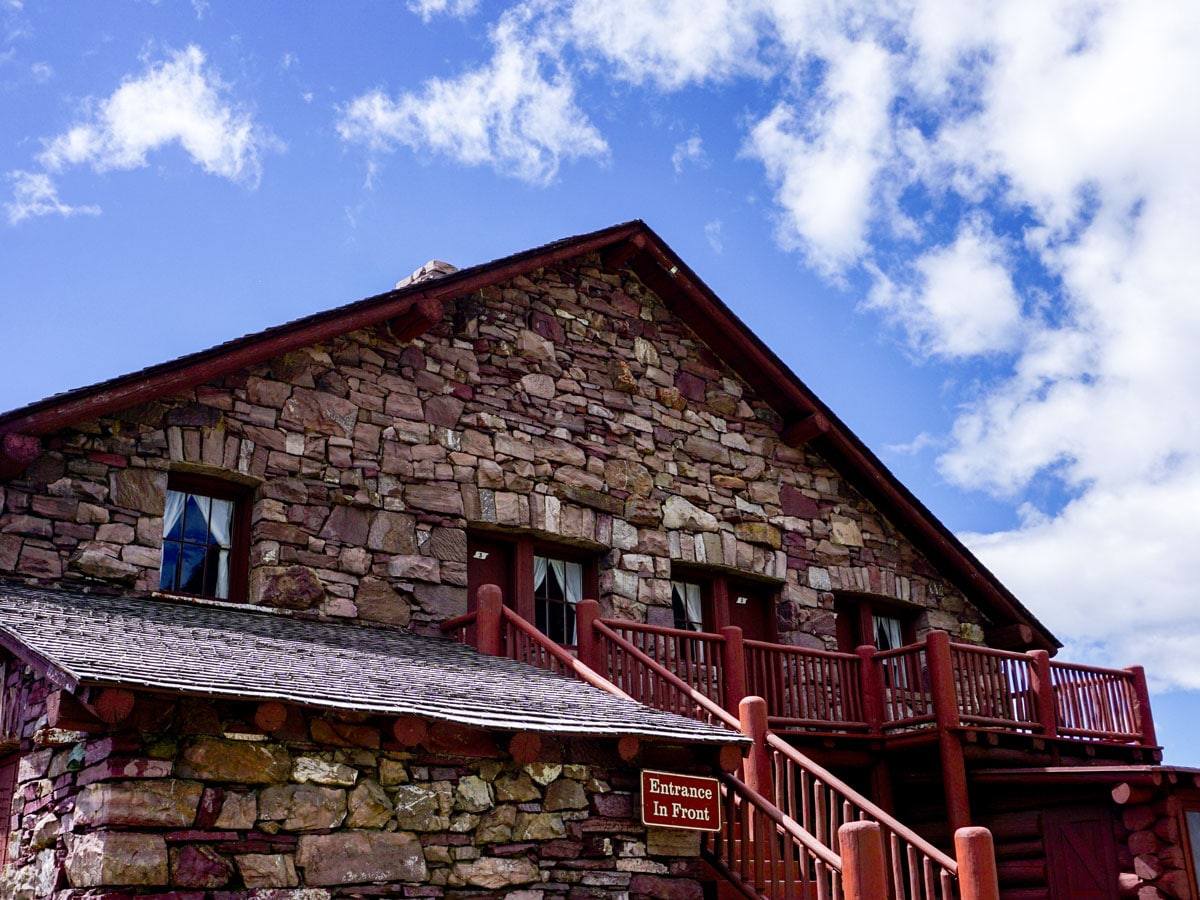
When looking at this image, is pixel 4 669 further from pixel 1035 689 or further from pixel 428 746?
pixel 1035 689

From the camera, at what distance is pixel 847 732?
13.6 meters

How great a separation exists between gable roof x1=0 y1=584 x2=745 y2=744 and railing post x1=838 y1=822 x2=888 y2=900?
4.34ft

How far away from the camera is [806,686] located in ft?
43.1

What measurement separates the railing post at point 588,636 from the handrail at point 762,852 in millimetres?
1860

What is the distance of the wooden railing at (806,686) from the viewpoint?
12672 millimetres

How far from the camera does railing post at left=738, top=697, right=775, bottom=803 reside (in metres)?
10.1

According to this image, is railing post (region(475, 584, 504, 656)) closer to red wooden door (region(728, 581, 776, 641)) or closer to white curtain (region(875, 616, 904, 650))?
red wooden door (region(728, 581, 776, 641))

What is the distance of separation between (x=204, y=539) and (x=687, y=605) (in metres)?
5.64

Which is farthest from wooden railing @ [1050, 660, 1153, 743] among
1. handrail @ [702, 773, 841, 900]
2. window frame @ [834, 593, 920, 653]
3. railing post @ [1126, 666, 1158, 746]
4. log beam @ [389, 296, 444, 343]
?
log beam @ [389, 296, 444, 343]

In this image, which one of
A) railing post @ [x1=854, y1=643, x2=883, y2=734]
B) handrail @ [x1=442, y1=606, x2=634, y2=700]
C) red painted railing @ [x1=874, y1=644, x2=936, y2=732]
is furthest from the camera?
railing post @ [x1=854, y1=643, x2=883, y2=734]

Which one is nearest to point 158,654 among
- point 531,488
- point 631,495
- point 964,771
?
point 531,488

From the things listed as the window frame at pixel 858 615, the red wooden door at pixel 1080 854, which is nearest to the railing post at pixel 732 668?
the red wooden door at pixel 1080 854

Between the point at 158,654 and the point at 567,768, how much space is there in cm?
294

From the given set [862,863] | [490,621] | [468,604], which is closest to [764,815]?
[862,863]
